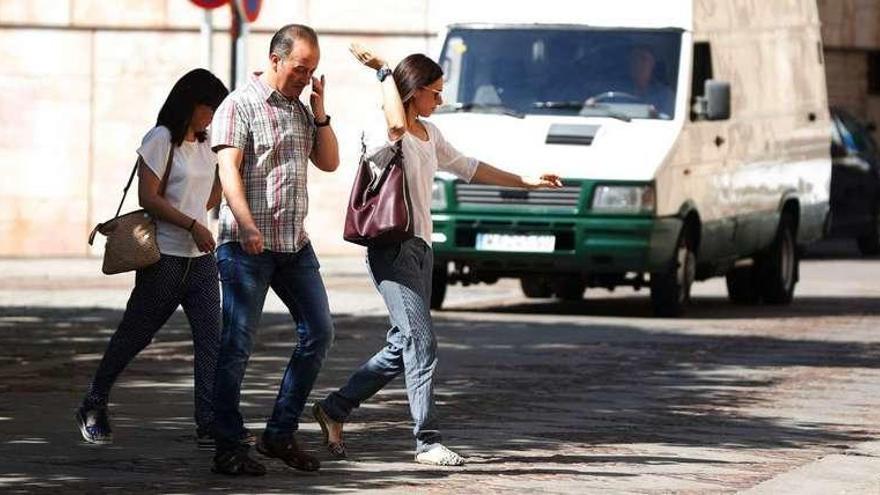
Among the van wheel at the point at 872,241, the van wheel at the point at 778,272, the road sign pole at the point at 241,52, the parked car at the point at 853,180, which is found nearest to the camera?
the road sign pole at the point at 241,52

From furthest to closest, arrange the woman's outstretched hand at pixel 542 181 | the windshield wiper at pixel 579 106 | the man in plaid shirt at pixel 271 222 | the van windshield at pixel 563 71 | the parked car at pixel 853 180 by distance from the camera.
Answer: the parked car at pixel 853 180, the van windshield at pixel 563 71, the windshield wiper at pixel 579 106, the woman's outstretched hand at pixel 542 181, the man in plaid shirt at pixel 271 222

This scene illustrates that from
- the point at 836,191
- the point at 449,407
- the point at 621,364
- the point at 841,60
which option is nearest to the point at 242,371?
the point at 449,407

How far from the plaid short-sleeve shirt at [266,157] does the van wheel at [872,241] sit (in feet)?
69.2

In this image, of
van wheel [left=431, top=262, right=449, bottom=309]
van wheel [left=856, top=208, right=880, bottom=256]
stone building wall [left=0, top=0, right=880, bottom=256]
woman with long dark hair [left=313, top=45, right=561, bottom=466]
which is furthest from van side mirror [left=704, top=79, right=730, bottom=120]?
van wheel [left=856, top=208, right=880, bottom=256]

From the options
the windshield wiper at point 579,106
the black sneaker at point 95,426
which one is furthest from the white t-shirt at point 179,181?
the windshield wiper at point 579,106

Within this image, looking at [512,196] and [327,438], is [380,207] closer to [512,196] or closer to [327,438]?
[327,438]

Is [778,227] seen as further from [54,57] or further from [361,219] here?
[361,219]

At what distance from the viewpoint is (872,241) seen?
102 ft

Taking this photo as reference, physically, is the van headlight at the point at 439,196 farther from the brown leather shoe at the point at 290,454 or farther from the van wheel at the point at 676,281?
the brown leather shoe at the point at 290,454

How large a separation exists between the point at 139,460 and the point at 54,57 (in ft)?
56.9

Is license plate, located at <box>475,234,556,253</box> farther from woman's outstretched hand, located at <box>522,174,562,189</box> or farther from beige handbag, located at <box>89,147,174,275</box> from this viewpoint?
beige handbag, located at <box>89,147,174,275</box>

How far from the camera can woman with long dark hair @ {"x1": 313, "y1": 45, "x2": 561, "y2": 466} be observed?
34.2 feet

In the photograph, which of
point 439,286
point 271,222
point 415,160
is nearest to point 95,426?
point 271,222

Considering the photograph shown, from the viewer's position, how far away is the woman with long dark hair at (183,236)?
11.0 meters
